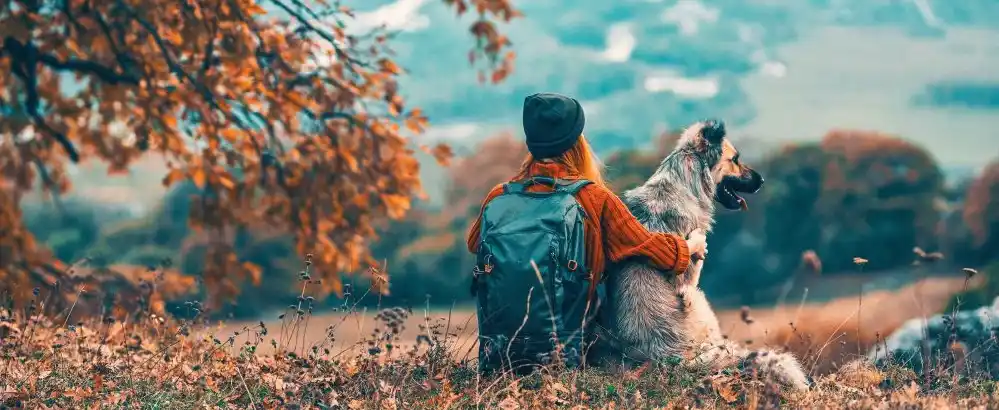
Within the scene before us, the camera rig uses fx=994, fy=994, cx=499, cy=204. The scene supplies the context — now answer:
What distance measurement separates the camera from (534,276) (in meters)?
5.30

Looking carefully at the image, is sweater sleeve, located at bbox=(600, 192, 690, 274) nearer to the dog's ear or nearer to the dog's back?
the dog's back

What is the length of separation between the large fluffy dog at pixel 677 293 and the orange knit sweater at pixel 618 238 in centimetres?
18

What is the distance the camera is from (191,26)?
931cm

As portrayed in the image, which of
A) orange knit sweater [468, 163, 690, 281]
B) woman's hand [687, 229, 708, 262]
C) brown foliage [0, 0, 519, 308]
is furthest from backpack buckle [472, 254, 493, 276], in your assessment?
brown foliage [0, 0, 519, 308]

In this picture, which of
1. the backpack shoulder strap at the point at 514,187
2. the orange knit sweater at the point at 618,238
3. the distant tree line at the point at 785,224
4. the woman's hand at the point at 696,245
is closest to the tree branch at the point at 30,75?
the backpack shoulder strap at the point at 514,187

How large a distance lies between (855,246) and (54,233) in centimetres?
3313

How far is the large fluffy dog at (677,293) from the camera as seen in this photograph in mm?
5645

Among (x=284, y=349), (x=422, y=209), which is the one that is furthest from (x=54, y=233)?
(x=284, y=349)

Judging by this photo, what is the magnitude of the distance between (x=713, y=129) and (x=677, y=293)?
106 cm

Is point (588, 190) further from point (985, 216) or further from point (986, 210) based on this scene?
point (986, 210)

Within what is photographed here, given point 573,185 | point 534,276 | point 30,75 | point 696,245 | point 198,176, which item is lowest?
point 696,245

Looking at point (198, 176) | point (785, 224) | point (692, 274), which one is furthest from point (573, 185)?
point (785, 224)

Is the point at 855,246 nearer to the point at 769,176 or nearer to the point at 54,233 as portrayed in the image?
the point at 769,176

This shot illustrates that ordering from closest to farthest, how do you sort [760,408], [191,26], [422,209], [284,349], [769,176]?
[760,408], [284,349], [191,26], [769,176], [422,209]
